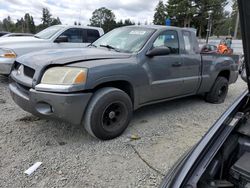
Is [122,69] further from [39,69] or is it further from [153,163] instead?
[153,163]

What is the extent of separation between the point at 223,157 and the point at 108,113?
192cm

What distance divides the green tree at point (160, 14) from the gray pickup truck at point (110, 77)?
45.4 metres

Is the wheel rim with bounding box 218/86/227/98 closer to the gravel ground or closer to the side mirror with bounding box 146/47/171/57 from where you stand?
Result: the gravel ground

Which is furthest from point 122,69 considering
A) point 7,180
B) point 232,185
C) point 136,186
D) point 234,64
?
point 234,64

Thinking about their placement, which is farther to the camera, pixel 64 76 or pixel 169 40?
pixel 169 40

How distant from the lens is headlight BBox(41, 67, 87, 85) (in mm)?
2934

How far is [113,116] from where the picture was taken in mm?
3418

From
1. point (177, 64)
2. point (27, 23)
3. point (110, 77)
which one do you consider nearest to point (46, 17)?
point (27, 23)

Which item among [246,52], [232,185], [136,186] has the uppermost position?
[246,52]

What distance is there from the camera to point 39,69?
10.0 feet

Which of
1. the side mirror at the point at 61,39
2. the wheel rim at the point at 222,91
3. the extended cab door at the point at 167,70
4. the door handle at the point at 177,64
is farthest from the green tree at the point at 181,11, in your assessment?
the door handle at the point at 177,64

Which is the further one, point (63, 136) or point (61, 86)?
point (63, 136)

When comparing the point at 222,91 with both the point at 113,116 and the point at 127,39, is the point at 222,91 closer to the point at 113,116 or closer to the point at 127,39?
the point at 127,39

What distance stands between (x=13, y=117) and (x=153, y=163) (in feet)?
8.47
